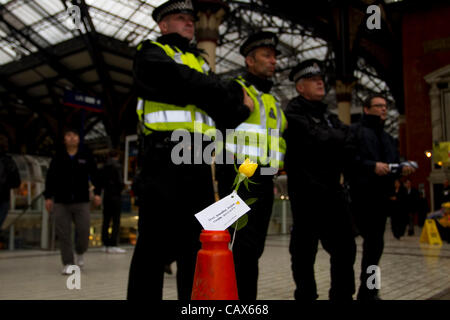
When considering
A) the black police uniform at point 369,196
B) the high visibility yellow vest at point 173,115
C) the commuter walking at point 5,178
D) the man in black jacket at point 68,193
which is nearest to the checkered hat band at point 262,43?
the high visibility yellow vest at point 173,115

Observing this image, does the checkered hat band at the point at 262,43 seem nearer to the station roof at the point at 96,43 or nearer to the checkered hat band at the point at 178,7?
the checkered hat band at the point at 178,7

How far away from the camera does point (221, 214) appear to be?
1.30 m

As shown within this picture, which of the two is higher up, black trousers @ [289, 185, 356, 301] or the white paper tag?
the white paper tag

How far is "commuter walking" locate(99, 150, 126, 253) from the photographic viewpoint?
8.09 m

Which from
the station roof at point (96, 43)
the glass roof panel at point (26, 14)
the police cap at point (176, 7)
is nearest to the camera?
the police cap at point (176, 7)

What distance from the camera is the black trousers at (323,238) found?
114 inches

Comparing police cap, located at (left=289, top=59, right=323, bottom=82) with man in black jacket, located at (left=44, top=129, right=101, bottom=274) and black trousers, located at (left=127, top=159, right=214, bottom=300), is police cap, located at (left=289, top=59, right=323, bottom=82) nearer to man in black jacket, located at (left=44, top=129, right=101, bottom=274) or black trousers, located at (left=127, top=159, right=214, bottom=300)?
black trousers, located at (left=127, top=159, right=214, bottom=300)

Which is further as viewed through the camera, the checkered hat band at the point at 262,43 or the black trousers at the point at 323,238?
the black trousers at the point at 323,238

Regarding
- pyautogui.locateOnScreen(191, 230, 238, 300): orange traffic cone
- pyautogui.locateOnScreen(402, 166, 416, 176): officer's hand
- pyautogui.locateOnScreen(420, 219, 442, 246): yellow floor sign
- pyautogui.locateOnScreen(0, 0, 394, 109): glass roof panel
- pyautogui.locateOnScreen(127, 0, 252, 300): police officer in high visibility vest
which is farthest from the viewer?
pyautogui.locateOnScreen(0, 0, 394, 109): glass roof panel

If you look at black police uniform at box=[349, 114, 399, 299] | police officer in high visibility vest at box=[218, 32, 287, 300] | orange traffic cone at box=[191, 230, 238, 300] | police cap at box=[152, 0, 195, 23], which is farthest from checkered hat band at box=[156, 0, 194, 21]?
black police uniform at box=[349, 114, 399, 299]

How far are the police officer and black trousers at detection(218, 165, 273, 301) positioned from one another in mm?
652

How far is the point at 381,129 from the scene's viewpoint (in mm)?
3926

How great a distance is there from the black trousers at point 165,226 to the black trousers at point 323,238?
3.96 feet
